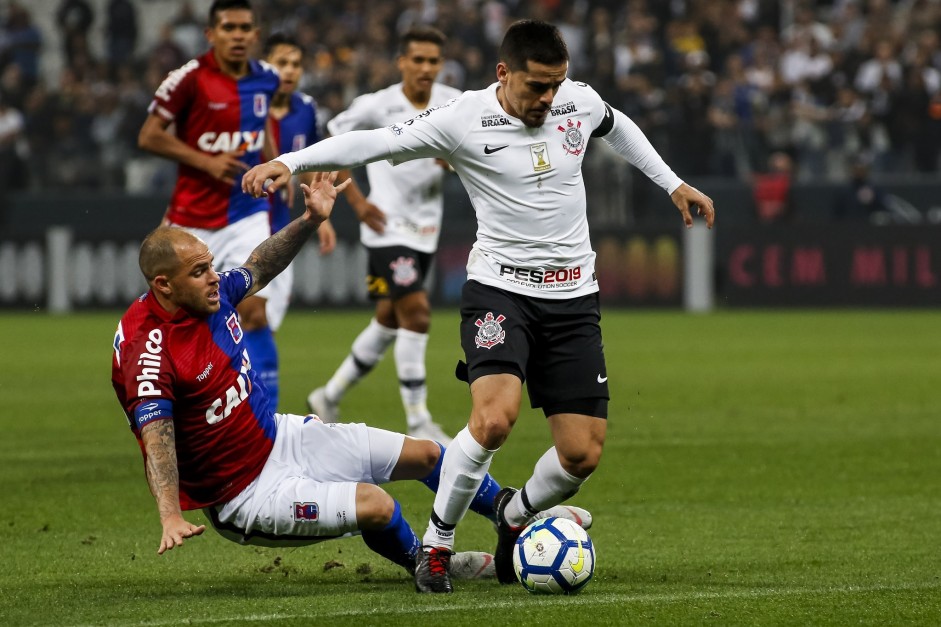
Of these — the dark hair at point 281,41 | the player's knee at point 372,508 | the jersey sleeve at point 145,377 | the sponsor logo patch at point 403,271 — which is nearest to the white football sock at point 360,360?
the sponsor logo patch at point 403,271

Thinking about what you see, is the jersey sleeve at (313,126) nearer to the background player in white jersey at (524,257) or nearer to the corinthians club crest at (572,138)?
the background player in white jersey at (524,257)

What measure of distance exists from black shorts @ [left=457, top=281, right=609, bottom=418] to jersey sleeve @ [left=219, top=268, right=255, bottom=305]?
2.80ft

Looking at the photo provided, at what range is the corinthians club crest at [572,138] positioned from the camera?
629 centimetres

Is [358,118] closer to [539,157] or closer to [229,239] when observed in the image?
[229,239]

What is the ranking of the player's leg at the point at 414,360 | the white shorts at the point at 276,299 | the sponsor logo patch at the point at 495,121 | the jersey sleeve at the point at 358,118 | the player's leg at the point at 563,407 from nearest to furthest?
the player's leg at the point at 563,407, the sponsor logo patch at the point at 495,121, the white shorts at the point at 276,299, the player's leg at the point at 414,360, the jersey sleeve at the point at 358,118

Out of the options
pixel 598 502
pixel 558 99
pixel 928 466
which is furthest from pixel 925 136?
pixel 558 99

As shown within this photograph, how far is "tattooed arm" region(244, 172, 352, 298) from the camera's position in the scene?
243 inches

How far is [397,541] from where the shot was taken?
5.98m

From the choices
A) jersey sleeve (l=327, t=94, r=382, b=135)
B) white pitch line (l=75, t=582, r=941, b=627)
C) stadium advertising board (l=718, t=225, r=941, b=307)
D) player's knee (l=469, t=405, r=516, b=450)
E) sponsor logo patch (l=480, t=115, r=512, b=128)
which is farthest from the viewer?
stadium advertising board (l=718, t=225, r=941, b=307)

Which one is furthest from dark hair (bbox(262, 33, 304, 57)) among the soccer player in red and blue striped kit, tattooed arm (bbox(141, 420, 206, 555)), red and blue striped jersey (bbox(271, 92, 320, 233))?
tattooed arm (bbox(141, 420, 206, 555))

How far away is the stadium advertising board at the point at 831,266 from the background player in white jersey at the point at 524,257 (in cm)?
1567

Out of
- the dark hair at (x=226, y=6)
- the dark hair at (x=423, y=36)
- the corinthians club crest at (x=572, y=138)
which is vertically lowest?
the corinthians club crest at (x=572, y=138)

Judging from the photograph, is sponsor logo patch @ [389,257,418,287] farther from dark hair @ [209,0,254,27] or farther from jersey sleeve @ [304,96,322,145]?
dark hair @ [209,0,254,27]

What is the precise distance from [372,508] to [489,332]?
2.76 ft
